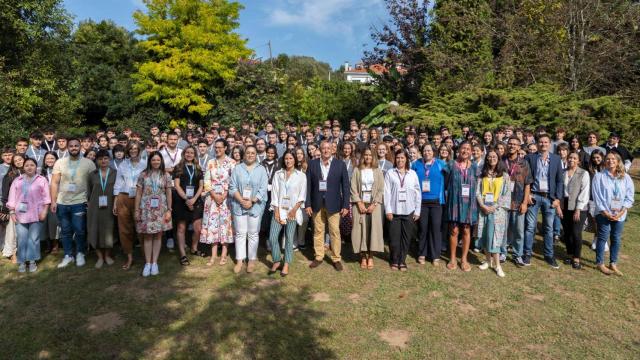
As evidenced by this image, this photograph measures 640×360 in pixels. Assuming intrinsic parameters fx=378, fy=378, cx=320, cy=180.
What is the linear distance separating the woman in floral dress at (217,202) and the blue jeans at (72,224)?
1823 millimetres

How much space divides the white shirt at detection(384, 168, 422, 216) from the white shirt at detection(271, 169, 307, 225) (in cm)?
130

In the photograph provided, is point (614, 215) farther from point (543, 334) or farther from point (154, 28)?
point (154, 28)

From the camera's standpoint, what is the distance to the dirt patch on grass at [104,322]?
412 cm

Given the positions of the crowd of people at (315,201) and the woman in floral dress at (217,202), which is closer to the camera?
the crowd of people at (315,201)

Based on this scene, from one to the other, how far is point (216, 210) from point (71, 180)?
2.19 meters

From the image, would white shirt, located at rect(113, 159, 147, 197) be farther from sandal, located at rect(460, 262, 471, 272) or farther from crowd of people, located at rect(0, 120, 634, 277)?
sandal, located at rect(460, 262, 471, 272)

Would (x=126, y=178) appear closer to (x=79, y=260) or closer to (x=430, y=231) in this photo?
(x=79, y=260)

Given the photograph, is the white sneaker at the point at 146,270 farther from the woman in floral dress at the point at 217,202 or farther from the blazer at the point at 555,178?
the blazer at the point at 555,178

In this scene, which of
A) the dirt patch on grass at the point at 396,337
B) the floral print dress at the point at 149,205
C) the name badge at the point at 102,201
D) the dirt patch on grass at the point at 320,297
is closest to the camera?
the dirt patch on grass at the point at 396,337

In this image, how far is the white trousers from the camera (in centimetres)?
559

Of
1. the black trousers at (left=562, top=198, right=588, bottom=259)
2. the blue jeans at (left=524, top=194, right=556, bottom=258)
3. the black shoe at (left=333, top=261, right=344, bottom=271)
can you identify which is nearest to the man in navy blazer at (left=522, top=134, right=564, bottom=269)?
the blue jeans at (left=524, top=194, right=556, bottom=258)

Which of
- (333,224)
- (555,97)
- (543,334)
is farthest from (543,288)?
(555,97)

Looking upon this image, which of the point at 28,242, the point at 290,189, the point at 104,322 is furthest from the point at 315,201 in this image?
the point at 28,242

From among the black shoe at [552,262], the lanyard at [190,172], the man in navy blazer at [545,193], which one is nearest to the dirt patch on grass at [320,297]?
the lanyard at [190,172]
